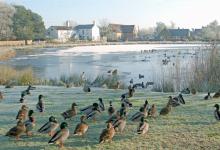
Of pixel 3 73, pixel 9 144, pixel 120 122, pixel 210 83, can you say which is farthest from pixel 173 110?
pixel 3 73

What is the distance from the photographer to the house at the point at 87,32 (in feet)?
552

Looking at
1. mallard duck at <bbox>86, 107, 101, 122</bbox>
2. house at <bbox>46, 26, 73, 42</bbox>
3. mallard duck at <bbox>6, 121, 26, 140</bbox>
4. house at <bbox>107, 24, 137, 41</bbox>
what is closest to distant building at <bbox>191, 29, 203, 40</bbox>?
house at <bbox>107, 24, 137, 41</bbox>

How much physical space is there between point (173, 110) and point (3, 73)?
1690 centimetres

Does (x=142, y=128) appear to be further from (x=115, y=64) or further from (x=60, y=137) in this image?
(x=115, y=64)

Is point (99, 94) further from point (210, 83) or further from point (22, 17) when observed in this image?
point (22, 17)

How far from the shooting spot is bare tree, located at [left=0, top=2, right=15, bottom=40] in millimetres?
100125

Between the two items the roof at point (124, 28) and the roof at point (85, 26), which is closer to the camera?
the roof at point (85, 26)

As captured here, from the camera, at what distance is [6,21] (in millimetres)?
100125

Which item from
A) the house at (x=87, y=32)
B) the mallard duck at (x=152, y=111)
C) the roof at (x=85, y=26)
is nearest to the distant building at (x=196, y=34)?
the house at (x=87, y=32)

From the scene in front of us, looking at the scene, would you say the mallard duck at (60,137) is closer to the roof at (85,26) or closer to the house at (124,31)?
the roof at (85,26)

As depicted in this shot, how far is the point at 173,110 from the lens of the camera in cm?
1203

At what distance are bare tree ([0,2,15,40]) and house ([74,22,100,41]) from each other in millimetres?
63870

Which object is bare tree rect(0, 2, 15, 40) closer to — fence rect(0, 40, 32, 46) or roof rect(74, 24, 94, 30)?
fence rect(0, 40, 32, 46)

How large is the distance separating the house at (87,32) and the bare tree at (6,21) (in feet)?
210
